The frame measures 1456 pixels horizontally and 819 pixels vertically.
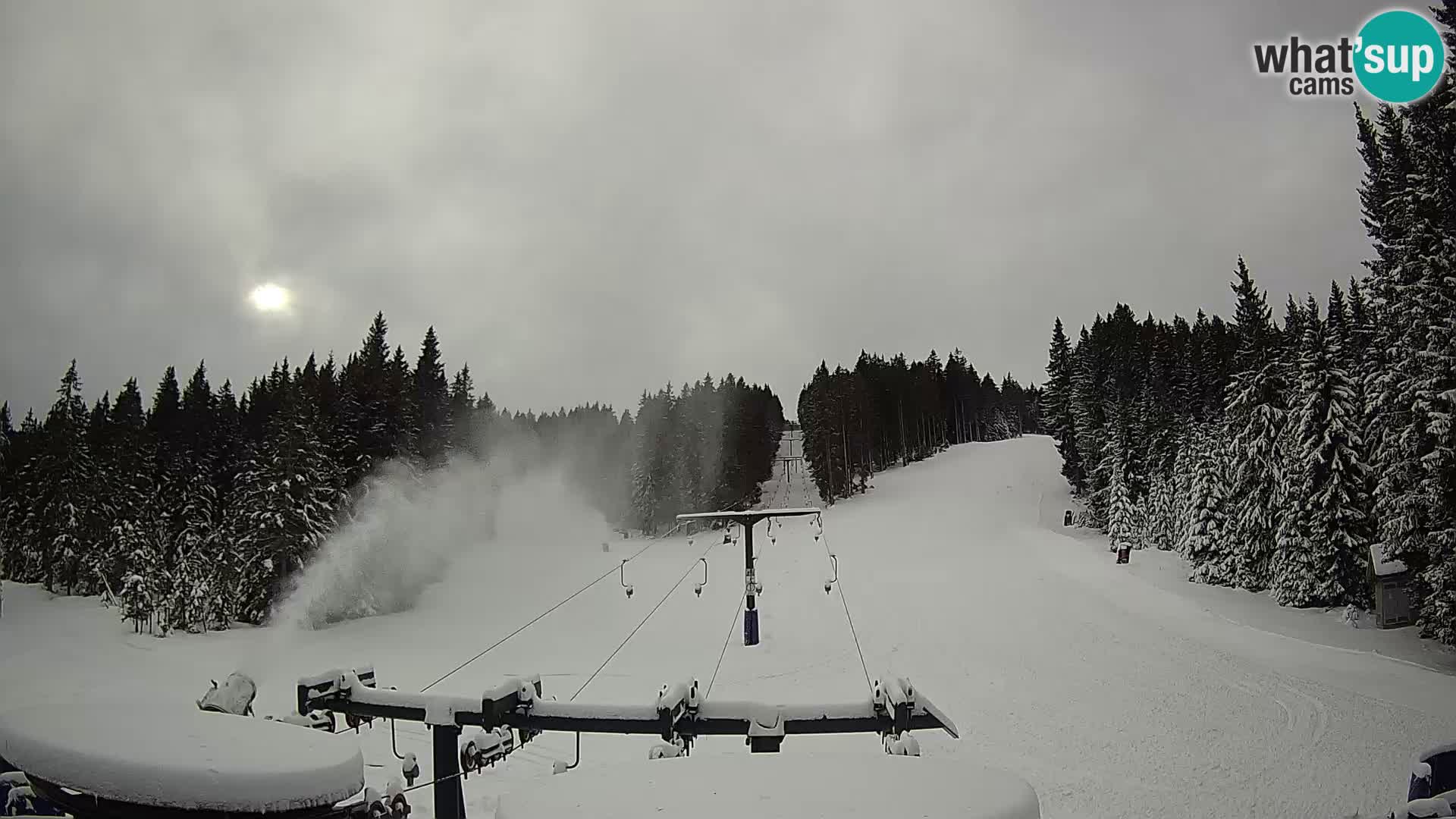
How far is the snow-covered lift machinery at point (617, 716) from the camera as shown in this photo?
20.4ft

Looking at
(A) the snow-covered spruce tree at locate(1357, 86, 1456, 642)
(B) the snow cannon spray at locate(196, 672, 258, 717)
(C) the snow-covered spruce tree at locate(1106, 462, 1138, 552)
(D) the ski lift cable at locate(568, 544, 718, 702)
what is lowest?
(D) the ski lift cable at locate(568, 544, 718, 702)

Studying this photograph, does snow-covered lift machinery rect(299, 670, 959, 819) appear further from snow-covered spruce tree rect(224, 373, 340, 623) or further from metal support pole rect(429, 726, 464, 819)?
snow-covered spruce tree rect(224, 373, 340, 623)

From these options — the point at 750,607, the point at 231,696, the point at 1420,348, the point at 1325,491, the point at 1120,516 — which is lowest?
the point at 750,607

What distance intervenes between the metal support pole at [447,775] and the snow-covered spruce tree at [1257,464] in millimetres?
29074

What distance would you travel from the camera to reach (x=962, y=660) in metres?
22.9

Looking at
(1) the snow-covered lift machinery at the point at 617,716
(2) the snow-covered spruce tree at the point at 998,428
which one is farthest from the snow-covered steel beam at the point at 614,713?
(2) the snow-covered spruce tree at the point at 998,428

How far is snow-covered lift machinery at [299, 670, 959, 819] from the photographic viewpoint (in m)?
6.23

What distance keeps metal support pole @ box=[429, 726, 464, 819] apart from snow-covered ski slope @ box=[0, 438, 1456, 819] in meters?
1.66

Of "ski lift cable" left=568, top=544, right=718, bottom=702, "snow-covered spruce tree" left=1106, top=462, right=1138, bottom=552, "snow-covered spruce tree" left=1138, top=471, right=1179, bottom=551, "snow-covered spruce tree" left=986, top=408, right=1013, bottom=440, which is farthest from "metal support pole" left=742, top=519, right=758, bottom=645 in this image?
"snow-covered spruce tree" left=986, top=408, right=1013, bottom=440

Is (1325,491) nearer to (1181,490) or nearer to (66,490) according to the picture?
(1181,490)

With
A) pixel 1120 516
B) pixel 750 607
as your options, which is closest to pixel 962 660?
pixel 750 607

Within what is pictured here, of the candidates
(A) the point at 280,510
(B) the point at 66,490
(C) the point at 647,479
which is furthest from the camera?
(C) the point at 647,479

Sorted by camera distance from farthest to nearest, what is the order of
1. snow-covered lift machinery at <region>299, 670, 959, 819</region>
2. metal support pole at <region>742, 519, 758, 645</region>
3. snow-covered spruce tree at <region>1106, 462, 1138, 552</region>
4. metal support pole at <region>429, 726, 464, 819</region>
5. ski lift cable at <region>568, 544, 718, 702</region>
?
snow-covered spruce tree at <region>1106, 462, 1138, 552</region>
metal support pole at <region>742, 519, 758, 645</region>
ski lift cable at <region>568, 544, 718, 702</region>
snow-covered lift machinery at <region>299, 670, 959, 819</region>
metal support pole at <region>429, 726, 464, 819</region>

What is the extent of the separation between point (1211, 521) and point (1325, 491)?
762 centimetres
